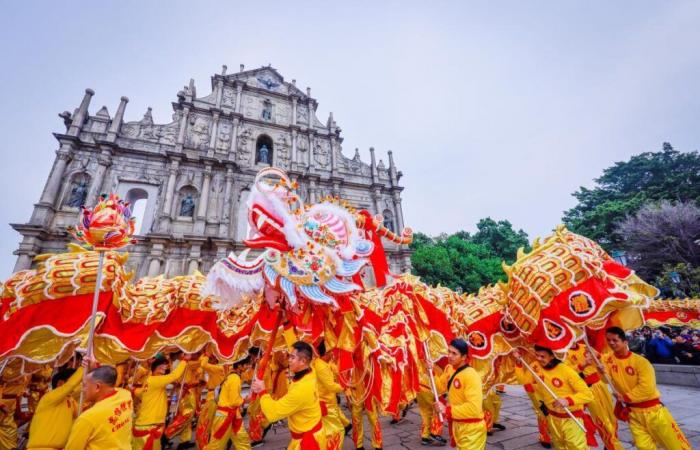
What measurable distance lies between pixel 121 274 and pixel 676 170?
33.4m

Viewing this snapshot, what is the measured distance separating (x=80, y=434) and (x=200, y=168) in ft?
54.6

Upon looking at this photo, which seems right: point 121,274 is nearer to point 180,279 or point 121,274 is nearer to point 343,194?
point 180,279

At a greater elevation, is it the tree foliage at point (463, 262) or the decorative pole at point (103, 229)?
the tree foliage at point (463, 262)

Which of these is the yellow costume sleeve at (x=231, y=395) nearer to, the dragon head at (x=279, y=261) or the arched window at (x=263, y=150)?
the dragon head at (x=279, y=261)

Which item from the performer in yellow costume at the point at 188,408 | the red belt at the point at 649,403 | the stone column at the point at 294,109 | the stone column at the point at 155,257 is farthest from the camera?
the stone column at the point at 294,109

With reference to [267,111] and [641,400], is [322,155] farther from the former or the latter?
[641,400]

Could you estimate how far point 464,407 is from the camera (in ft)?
10.7

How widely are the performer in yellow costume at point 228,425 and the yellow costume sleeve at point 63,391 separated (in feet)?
6.13

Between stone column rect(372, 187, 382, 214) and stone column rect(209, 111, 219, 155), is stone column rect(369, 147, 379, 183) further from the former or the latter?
stone column rect(209, 111, 219, 155)

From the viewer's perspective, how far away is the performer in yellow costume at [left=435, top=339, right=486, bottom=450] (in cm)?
322

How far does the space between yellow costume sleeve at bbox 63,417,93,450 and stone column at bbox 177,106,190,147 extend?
17.1m

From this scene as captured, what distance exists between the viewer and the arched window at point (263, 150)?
1916 centimetres

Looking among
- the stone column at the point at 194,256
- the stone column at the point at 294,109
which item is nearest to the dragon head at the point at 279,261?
the stone column at the point at 194,256

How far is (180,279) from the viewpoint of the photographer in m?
5.12
